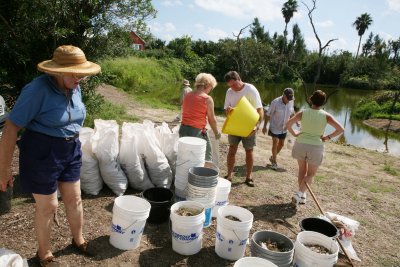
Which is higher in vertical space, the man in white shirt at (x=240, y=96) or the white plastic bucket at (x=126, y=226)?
the man in white shirt at (x=240, y=96)

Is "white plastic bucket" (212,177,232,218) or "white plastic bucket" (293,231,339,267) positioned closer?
"white plastic bucket" (293,231,339,267)

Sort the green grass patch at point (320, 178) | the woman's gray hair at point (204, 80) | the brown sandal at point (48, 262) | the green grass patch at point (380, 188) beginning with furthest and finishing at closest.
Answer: the green grass patch at point (320, 178)
the green grass patch at point (380, 188)
the woman's gray hair at point (204, 80)
the brown sandal at point (48, 262)

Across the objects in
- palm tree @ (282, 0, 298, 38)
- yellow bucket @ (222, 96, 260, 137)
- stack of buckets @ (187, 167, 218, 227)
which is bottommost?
stack of buckets @ (187, 167, 218, 227)

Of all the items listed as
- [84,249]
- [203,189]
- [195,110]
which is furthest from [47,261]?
[195,110]

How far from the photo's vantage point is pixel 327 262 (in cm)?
261

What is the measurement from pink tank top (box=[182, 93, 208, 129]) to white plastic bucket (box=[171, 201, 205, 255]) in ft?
4.31

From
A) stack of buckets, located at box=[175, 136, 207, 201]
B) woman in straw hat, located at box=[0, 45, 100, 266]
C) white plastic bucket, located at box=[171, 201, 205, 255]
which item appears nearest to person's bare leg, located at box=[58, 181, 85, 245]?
woman in straw hat, located at box=[0, 45, 100, 266]

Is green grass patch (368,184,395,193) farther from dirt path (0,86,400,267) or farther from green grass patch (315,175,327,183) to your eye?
green grass patch (315,175,327,183)

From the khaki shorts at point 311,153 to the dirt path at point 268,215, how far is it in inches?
29.4

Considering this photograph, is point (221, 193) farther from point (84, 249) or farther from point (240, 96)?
point (240, 96)

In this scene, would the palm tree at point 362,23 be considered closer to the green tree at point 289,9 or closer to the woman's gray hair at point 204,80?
the green tree at point 289,9

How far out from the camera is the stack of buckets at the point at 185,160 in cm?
365

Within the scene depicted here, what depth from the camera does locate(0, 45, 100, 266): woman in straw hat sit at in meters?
2.16

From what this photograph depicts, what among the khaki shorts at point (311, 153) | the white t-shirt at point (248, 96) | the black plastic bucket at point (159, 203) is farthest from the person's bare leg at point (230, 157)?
the black plastic bucket at point (159, 203)
